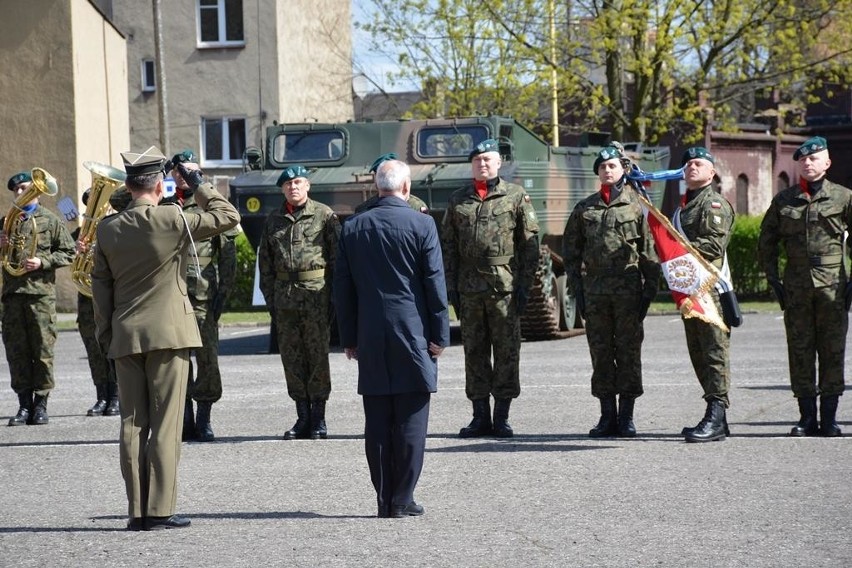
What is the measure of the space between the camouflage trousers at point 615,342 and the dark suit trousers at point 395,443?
2663mm

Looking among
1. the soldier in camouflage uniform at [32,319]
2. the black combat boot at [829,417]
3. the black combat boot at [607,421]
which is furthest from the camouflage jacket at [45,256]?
the black combat boot at [829,417]

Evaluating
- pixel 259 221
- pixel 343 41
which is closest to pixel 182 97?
pixel 343 41

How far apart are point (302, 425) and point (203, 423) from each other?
2.25ft

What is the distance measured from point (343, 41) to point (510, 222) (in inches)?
1141

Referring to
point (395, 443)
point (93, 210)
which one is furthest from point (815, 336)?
point (93, 210)

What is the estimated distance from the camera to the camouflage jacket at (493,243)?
10.2m

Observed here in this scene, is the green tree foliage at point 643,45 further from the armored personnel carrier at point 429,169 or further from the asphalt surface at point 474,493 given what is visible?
the asphalt surface at point 474,493

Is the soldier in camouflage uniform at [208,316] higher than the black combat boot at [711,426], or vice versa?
the soldier in camouflage uniform at [208,316]

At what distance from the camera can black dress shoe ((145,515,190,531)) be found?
23.6 ft

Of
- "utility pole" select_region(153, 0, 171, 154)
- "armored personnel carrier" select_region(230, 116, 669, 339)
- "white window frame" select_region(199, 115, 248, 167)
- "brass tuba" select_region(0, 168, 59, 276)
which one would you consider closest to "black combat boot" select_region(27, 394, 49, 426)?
"brass tuba" select_region(0, 168, 59, 276)

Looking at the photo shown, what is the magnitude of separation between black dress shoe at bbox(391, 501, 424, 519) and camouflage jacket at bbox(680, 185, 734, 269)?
3.12 m

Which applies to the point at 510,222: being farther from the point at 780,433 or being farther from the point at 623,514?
the point at 623,514

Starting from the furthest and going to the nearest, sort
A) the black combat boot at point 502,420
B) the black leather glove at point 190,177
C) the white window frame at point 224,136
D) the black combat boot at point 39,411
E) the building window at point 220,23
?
1. the white window frame at point 224,136
2. the building window at point 220,23
3. the black combat boot at point 39,411
4. the black combat boot at point 502,420
5. the black leather glove at point 190,177

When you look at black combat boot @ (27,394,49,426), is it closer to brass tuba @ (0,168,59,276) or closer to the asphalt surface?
the asphalt surface
